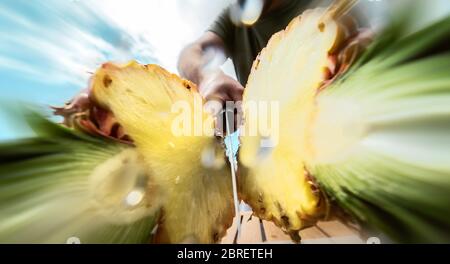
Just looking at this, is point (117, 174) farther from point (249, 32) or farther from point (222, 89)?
point (249, 32)

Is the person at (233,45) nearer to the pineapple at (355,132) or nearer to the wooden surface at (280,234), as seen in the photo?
the pineapple at (355,132)

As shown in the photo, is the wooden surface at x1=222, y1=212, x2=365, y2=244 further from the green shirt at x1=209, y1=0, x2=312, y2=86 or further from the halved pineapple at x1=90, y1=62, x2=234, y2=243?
the green shirt at x1=209, y1=0, x2=312, y2=86

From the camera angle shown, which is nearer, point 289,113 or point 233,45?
point 289,113

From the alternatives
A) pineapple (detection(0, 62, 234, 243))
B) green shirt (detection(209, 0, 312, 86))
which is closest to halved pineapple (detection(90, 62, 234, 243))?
pineapple (detection(0, 62, 234, 243))

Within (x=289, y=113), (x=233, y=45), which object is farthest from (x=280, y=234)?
(x=233, y=45)

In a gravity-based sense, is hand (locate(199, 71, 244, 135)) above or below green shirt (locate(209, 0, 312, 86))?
below

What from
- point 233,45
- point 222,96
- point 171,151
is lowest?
point 171,151
